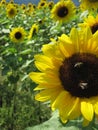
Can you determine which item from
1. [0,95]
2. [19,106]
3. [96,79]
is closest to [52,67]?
[96,79]

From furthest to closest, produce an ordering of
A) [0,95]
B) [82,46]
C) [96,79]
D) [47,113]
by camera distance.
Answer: [0,95] → [47,113] → [82,46] → [96,79]

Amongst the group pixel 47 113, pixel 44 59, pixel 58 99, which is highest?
pixel 44 59

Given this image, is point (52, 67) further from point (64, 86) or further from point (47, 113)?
point (47, 113)

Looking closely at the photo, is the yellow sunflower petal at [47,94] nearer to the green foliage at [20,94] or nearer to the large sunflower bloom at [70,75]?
the large sunflower bloom at [70,75]

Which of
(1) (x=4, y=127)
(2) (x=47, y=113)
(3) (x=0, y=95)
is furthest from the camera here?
(3) (x=0, y=95)

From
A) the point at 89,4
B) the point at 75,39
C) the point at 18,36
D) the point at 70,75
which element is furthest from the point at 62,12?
the point at 70,75

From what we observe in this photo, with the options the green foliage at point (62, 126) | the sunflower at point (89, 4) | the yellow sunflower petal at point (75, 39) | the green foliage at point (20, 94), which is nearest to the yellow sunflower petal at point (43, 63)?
the yellow sunflower petal at point (75, 39)

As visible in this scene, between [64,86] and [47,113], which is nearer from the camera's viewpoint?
[64,86]

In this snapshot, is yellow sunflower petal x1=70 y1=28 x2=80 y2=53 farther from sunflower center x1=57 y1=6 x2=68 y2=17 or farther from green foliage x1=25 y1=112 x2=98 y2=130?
sunflower center x1=57 y1=6 x2=68 y2=17

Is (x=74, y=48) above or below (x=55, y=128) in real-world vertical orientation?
above
